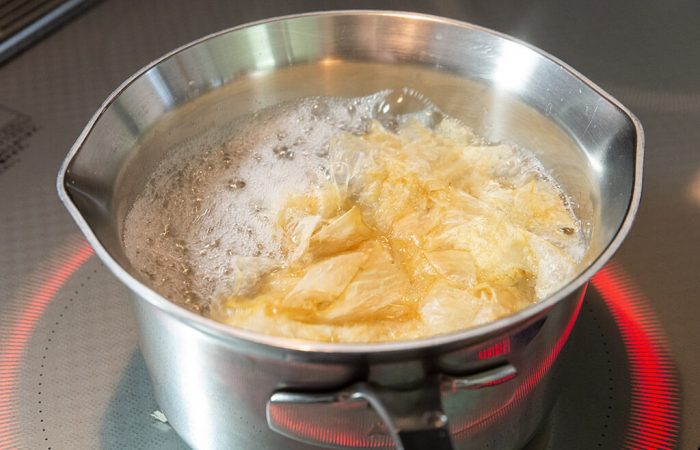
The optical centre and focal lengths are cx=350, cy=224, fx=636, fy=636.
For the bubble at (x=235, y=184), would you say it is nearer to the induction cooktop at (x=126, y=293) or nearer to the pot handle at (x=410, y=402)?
the induction cooktop at (x=126, y=293)

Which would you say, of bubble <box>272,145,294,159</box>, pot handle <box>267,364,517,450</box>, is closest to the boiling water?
bubble <box>272,145,294,159</box>

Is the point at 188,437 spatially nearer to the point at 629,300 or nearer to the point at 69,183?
the point at 69,183

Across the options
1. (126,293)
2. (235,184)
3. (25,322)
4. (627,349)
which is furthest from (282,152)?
(627,349)

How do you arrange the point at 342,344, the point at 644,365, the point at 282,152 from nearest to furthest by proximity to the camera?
the point at 342,344 < the point at 644,365 < the point at 282,152

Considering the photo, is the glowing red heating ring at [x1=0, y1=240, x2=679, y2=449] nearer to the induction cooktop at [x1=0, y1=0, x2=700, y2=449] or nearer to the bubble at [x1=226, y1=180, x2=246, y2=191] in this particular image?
the induction cooktop at [x1=0, y1=0, x2=700, y2=449]

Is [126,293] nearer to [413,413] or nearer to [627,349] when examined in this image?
[413,413]

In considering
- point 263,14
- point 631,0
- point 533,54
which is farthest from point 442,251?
point 631,0

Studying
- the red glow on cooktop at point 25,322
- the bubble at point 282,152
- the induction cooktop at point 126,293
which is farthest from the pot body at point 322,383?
the bubble at point 282,152
